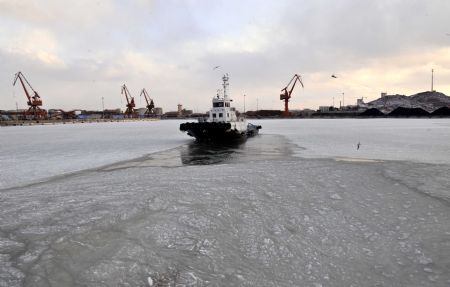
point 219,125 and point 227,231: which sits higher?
point 219,125

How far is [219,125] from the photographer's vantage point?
3544 cm

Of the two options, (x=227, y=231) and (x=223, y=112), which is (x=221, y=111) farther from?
(x=227, y=231)

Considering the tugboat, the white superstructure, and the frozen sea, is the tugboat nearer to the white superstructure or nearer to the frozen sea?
the white superstructure

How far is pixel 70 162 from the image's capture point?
21625 millimetres

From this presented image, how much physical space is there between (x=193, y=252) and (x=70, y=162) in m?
18.0

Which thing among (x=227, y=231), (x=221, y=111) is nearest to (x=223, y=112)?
(x=221, y=111)

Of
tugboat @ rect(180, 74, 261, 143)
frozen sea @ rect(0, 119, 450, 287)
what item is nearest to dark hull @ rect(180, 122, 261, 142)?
tugboat @ rect(180, 74, 261, 143)

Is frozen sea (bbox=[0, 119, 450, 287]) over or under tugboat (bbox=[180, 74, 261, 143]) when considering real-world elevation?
under

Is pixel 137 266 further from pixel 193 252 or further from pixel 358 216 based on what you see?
pixel 358 216

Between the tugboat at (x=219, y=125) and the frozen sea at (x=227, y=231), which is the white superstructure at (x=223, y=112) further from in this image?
the frozen sea at (x=227, y=231)

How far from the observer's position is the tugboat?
117 feet

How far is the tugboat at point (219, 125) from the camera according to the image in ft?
117

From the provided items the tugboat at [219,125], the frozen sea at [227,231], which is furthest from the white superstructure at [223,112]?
the frozen sea at [227,231]

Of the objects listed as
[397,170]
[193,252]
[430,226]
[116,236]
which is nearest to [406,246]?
[430,226]
